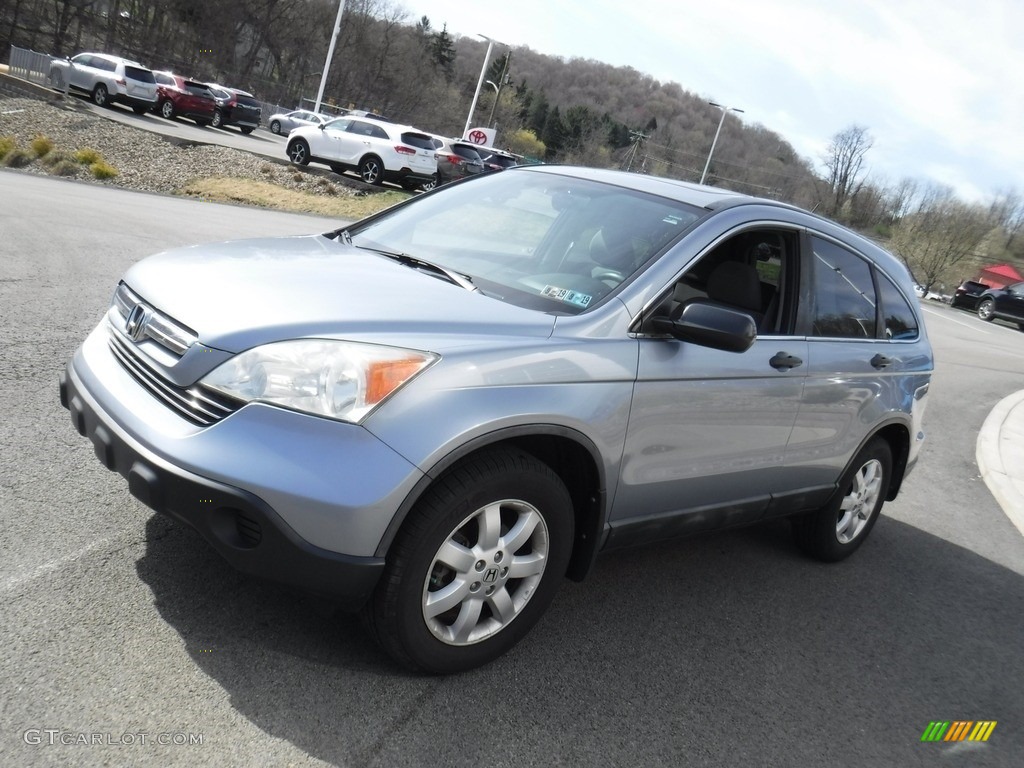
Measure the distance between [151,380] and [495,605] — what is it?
1.42 m

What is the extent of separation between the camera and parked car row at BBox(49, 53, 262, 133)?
3372 cm

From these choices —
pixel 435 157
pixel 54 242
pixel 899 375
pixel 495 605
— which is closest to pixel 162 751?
pixel 495 605

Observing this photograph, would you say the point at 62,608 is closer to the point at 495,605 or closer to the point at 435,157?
the point at 495,605

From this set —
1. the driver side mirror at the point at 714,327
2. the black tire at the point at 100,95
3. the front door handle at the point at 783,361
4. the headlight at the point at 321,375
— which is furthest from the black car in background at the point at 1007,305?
the headlight at the point at 321,375

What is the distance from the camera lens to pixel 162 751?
260 centimetres

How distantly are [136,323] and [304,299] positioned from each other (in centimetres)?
67

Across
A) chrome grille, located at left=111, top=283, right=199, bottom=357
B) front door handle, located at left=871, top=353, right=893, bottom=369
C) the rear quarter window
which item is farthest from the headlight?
the rear quarter window

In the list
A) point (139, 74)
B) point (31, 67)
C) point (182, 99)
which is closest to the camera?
point (139, 74)

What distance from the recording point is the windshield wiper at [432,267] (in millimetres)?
3615

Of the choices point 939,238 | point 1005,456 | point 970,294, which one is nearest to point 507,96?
point 939,238

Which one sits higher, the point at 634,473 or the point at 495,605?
the point at 634,473

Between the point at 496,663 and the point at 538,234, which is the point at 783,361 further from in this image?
the point at 496,663

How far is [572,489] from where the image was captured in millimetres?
3549

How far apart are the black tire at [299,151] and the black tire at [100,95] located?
35.1 feet
